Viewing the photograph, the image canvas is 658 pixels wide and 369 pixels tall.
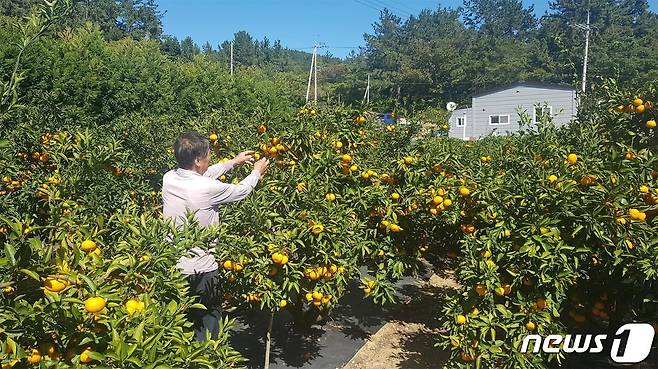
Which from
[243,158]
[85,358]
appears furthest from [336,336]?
[85,358]

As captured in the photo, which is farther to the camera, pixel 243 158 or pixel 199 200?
pixel 243 158

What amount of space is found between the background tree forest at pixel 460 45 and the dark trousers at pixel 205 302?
2691 centimetres

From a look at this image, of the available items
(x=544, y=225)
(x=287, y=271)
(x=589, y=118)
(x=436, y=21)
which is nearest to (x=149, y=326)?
(x=287, y=271)

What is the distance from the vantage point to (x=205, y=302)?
2.75 metres

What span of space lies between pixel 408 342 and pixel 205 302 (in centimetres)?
206

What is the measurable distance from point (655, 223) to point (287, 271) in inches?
75.6

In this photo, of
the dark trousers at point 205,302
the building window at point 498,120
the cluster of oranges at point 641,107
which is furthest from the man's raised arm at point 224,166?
the building window at point 498,120

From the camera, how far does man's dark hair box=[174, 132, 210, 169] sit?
8.87 feet

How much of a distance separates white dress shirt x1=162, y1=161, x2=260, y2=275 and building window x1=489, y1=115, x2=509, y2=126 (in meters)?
25.5

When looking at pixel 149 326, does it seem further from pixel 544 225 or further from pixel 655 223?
pixel 655 223

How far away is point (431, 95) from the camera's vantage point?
43.1 meters

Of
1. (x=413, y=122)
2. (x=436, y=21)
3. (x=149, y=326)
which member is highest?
(x=436, y=21)

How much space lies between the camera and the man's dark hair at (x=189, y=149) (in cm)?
271

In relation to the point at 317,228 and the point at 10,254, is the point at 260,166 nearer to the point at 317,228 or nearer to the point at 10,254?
the point at 317,228
